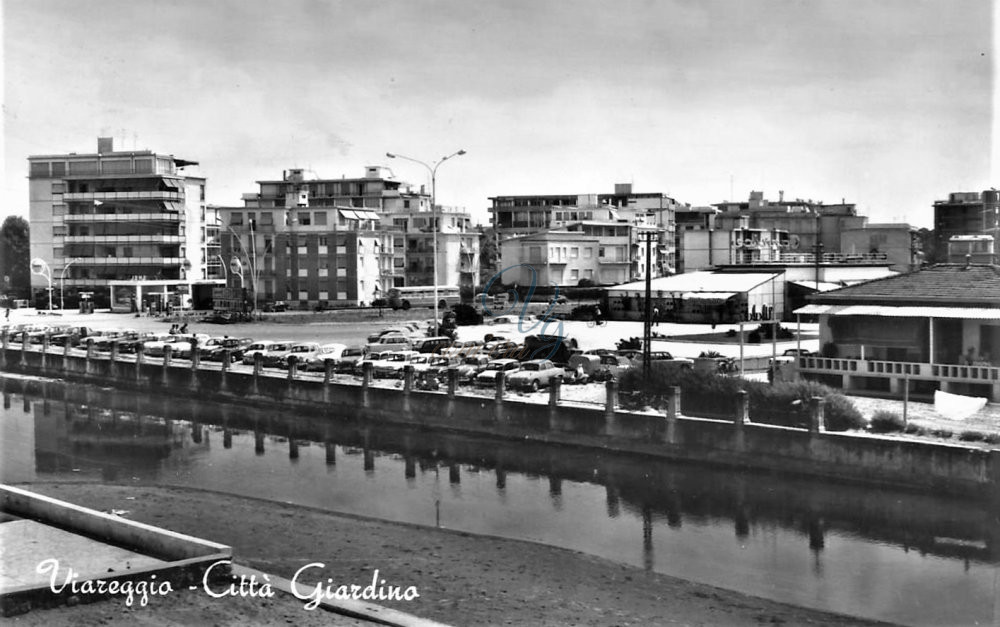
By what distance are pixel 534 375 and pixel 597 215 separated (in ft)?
211

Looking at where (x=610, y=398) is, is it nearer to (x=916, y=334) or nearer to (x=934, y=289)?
(x=916, y=334)

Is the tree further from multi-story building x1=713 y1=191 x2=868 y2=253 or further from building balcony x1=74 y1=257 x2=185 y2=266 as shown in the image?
multi-story building x1=713 y1=191 x2=868 y2=253

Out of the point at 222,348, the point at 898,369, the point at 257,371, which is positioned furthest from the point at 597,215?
the point at 898,369

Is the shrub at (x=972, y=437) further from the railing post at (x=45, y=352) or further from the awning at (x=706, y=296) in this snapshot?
the railing post at (x=45, y=352)

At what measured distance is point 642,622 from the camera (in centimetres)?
1502

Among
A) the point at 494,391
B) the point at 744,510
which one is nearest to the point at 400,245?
the point at 494,391

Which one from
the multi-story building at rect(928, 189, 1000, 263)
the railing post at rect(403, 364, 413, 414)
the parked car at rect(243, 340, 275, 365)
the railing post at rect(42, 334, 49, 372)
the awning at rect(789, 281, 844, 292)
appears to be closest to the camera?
the railing post at rect(403, 364, 413, 414)

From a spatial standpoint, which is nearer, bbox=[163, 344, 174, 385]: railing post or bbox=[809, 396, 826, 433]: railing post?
bbox=[809, 396, 826, 433]: railing post

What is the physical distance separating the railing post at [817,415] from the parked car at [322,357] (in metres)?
19.5

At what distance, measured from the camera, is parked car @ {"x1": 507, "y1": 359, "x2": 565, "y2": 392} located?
1312 inches

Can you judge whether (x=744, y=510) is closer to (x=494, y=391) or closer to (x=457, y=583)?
(x=457, y=583)

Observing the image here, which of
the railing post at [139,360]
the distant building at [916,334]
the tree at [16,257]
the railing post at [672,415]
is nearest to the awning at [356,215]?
the tree at [16,257]

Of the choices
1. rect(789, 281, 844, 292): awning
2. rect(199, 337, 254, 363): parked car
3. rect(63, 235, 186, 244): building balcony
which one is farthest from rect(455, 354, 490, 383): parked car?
rect(63, 235, 186, 244): building balcony

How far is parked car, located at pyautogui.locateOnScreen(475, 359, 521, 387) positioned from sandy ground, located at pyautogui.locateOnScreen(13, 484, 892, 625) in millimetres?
12353
